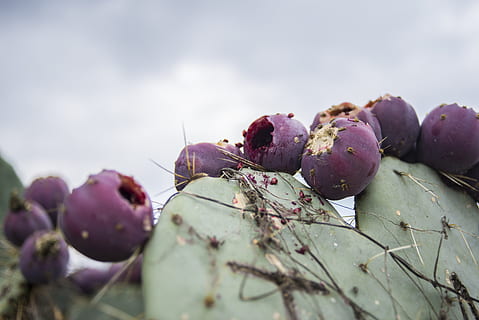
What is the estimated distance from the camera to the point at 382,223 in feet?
5.95

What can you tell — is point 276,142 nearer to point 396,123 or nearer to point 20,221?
point 396,123

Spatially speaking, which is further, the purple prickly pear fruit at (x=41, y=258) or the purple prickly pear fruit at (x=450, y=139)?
the purple prickly pear fruit at (x=450, y=139)

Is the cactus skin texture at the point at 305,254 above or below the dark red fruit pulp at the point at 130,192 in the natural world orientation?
below

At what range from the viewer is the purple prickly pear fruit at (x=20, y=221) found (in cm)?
109

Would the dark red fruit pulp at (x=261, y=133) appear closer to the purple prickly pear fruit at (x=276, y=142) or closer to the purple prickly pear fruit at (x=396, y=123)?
the purple prickly pear fruit at (x=276, y=142)

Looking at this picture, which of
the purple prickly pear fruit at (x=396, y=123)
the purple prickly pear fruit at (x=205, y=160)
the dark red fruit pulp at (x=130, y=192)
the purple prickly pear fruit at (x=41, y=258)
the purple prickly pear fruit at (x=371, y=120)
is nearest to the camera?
the purple prickly pear fruit at (x=41, y=258)

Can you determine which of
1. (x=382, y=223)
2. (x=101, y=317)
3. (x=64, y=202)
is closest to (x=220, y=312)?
(x=101, y=317)

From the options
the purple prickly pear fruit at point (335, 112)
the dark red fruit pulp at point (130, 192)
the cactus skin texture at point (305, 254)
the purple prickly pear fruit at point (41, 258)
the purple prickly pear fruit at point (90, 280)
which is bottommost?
the purple prickly pear fruit at point (90, 280)

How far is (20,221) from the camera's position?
43.0 inches

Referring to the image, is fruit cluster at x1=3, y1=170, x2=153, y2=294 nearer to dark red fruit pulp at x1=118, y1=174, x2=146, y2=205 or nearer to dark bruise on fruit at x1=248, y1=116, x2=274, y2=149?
dark red fruit pulp at x1=118, y1=174, x2=146, y2=205

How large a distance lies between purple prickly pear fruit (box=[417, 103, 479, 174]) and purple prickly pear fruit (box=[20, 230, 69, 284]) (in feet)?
5.70

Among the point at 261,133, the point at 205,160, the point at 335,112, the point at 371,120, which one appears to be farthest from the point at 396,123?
the point at 205,160

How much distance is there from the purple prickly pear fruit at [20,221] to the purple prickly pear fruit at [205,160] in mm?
716

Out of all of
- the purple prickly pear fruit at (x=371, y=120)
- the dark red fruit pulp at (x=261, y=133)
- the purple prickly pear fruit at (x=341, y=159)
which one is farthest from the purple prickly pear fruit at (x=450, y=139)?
the dark red fruit pulp at (x=261, y=133)
